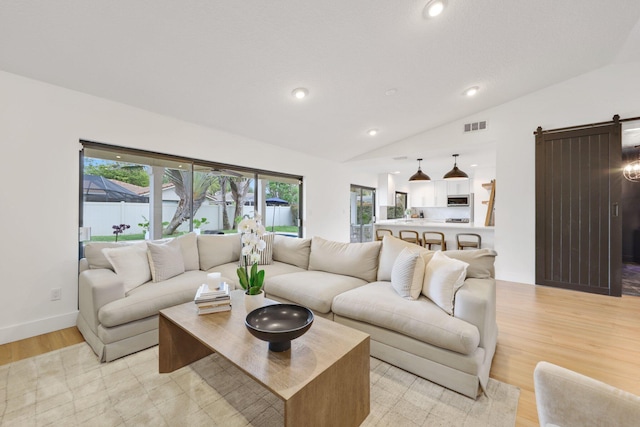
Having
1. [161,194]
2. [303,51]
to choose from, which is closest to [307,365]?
A: [303,51]

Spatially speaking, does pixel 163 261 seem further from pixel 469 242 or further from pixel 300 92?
pixel 469 242

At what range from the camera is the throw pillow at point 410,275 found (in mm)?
2191

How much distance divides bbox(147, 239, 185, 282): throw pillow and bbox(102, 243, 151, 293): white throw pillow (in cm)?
6

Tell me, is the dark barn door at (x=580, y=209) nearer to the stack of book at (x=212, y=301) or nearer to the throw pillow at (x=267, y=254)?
the throw pillow at (x=267, y=254)

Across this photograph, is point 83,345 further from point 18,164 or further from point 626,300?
point 626,300

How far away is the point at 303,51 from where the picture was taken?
277 cm

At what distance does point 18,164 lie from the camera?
2551 mm

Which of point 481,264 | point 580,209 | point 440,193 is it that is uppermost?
point 440,193

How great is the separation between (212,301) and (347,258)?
158cm

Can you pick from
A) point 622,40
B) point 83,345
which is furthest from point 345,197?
point 83,345

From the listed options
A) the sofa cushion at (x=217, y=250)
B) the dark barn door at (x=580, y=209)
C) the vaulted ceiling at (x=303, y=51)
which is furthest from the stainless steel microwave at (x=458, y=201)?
the sofa cushion at (x=217, y=250)

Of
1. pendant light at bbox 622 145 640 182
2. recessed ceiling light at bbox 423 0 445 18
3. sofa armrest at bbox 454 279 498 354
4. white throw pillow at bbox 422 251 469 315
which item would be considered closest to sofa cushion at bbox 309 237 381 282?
white throw pillow at bbox 422 251 469 315

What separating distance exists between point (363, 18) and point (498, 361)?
3253 millimetres

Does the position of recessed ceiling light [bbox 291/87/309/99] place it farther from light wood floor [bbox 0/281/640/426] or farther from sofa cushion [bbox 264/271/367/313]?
light wood floor [bbox 0/281/640/426]
